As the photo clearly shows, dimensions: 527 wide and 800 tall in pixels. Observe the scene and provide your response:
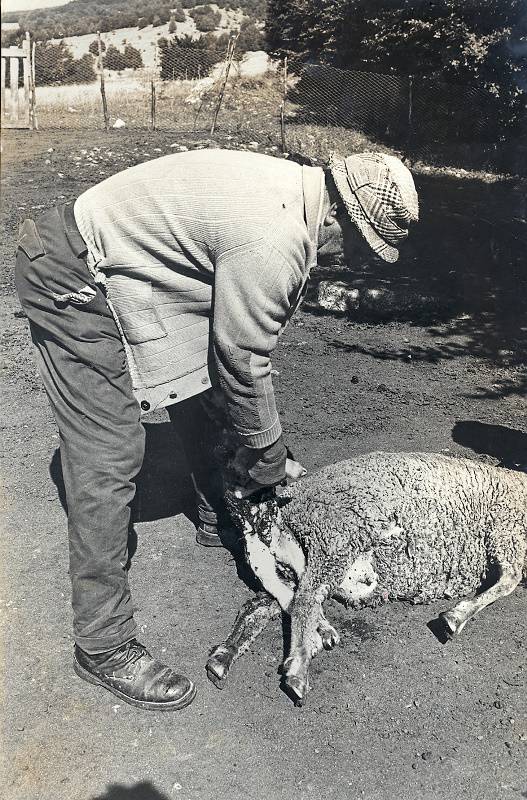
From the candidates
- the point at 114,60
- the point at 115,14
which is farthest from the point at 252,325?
the point at 115,14

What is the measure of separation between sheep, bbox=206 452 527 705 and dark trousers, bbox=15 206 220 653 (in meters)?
0.64

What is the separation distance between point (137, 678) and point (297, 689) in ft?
2.20

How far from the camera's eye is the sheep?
3.41 meters

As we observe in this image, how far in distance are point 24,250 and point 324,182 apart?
1.20m

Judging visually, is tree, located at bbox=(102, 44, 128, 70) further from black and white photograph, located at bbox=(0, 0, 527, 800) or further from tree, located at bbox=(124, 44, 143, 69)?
black and white photograph, located at bbox=(0, 0, 527, 800)

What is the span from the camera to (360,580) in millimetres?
3465

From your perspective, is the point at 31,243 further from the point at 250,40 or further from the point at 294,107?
the point at 250,40

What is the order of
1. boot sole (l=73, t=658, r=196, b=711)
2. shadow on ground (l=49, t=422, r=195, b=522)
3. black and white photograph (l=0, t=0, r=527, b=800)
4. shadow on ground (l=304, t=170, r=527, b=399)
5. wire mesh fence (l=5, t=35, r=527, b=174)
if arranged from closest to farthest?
black and white photograph (l=0, t=0, r=527, b=800) < boot sole (l=73, t=658, r=196, b=711) < shadow on ground (l=49, t=422, r=195, b=522) < shadow on ground (l=304, t=170, r=527, b=399) < wire mesh fence (l=5, t=35, r=527, b=174)

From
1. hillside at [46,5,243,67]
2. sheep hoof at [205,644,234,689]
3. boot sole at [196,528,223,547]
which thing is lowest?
boot sole at [196,528,223,547]

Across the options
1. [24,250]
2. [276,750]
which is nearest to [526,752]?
[276,750]

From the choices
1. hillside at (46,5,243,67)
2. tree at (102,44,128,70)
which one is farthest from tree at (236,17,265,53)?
tree at (102,44,128,70)

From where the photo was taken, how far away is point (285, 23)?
17.5m

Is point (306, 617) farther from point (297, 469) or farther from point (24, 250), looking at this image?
point (24, 250)

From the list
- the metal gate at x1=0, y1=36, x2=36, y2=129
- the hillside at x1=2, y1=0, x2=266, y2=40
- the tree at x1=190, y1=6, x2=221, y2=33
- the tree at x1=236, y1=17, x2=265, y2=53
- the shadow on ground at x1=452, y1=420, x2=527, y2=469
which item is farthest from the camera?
the hillside at x1=2, y1=0, x2=266, y2=40
